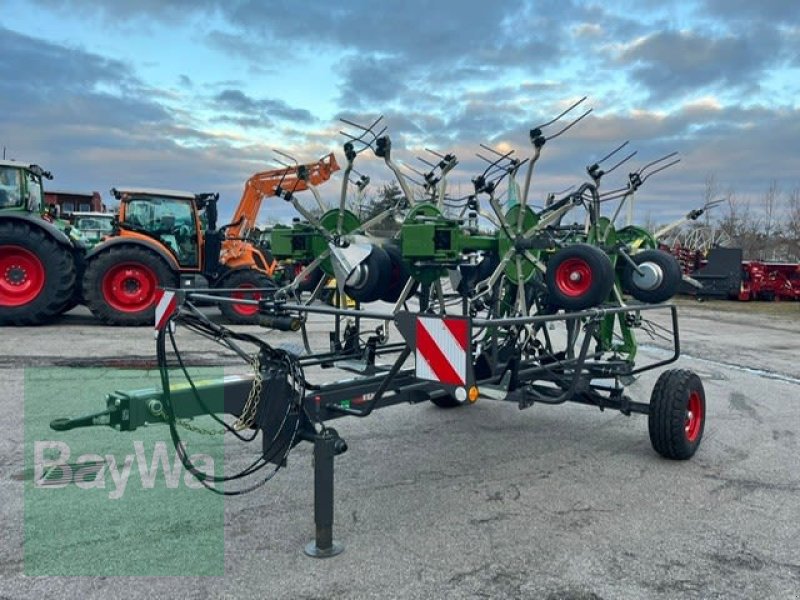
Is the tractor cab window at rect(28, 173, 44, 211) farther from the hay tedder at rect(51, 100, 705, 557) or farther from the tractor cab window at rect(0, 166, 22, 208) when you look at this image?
the hay tedder at rect(51, 100, 705, 557)

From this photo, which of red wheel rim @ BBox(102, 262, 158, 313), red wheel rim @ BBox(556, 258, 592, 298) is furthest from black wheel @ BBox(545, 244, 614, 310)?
red wheel rim @ BBox(102, 262, 158, 313)

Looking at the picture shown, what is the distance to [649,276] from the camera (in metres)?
5.68

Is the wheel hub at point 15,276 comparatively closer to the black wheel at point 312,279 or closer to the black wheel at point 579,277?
the black wheel at point 312,279

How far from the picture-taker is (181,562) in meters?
3.48

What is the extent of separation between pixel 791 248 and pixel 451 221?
1494 inches

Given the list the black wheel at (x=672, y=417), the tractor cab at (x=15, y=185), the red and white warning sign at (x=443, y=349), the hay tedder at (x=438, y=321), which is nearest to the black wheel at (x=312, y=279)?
the hay tedder at (x=438, y=321)

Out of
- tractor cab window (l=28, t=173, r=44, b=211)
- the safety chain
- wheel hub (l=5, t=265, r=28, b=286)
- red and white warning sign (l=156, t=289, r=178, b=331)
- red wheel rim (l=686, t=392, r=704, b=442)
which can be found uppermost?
tractor cab window (l=28, t=173, r=44, b=211)

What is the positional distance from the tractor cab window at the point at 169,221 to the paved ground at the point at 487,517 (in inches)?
246

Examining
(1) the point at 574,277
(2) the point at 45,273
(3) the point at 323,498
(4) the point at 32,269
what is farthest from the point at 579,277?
(4) the point at 32,269

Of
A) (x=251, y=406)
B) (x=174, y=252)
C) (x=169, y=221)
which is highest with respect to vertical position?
(x=169, y=221)

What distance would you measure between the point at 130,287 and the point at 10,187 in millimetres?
2576

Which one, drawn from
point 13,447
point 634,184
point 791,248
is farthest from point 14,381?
point 791,248

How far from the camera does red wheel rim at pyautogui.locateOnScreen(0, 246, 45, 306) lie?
11398 millimetres

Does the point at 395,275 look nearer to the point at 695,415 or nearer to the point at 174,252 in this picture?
the point at 695,415
